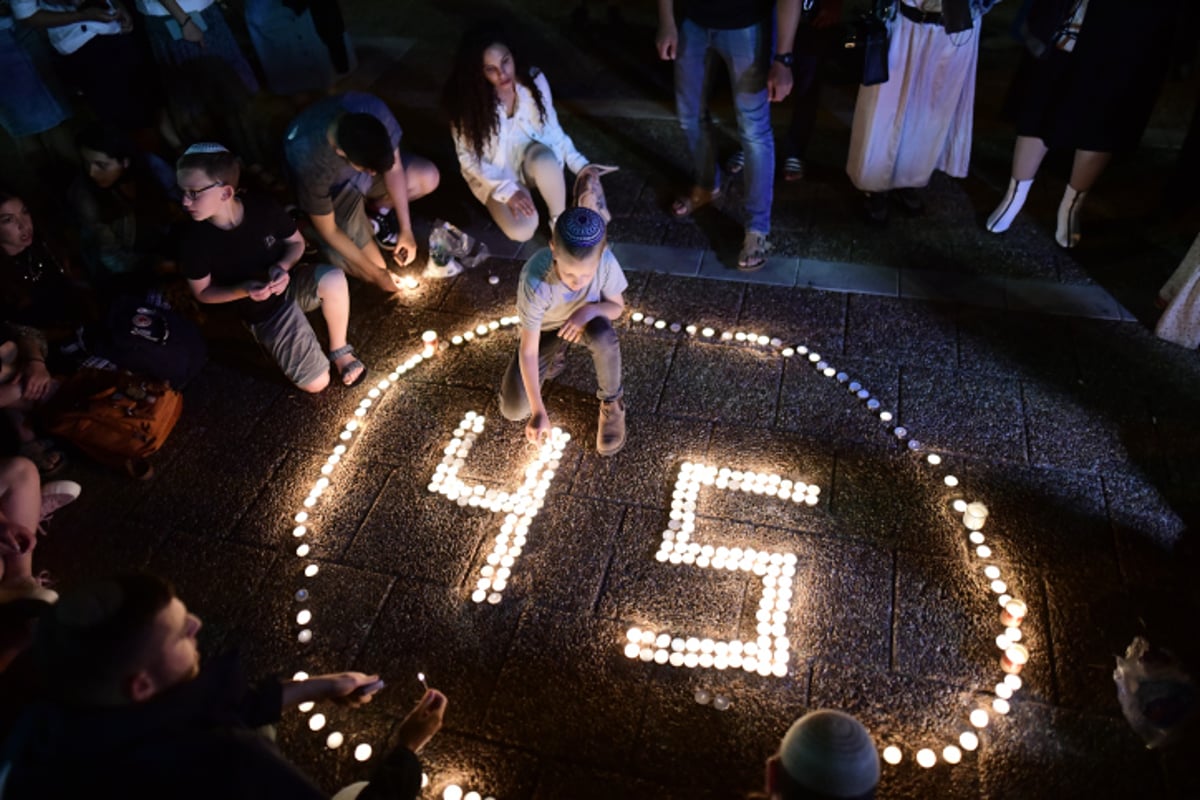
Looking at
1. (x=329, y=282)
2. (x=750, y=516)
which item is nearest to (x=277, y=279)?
(x=329, y=282)

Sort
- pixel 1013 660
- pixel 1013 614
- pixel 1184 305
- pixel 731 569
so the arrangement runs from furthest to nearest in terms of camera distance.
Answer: pixel 1184 305
pixel 731 569
pixel 1013 614
pixel 1013 660

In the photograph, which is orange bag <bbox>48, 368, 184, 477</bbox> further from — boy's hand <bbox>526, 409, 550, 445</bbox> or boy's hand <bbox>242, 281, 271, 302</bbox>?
Result: boy's hand <bbox>526, 409, 550, 445</bbox>

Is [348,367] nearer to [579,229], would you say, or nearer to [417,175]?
[417,175]

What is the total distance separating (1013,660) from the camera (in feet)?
9.26

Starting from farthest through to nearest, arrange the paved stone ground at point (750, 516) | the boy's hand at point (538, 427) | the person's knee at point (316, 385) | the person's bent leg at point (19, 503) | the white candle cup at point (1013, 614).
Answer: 1. the person's knee at point (316, 385)
2. the boy's hand at point (538, 427)
3. the person's bent leg at point (19, 503)
4. the white candle cup at point (1013, 614)
5. the paved stone ground at point (750, 516)

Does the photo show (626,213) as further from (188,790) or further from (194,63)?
(188,790)

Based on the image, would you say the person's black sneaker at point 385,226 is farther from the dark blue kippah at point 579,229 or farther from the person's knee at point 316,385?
the dark blue kippah at point 579,229

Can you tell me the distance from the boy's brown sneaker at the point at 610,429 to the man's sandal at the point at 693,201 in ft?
6.55

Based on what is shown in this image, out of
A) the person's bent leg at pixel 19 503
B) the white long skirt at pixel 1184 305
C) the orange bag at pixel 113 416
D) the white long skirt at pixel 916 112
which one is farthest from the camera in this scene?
the white long skirt at pixel 916 112

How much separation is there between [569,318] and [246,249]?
1.68 meters

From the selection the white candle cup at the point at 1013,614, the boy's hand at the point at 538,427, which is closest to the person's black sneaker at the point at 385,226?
the boy's hand at the point at 538,427

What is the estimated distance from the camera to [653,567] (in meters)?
3.29

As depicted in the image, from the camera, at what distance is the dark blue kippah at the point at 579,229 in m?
3.01

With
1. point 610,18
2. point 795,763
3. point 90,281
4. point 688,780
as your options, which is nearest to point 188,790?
point 795,763
